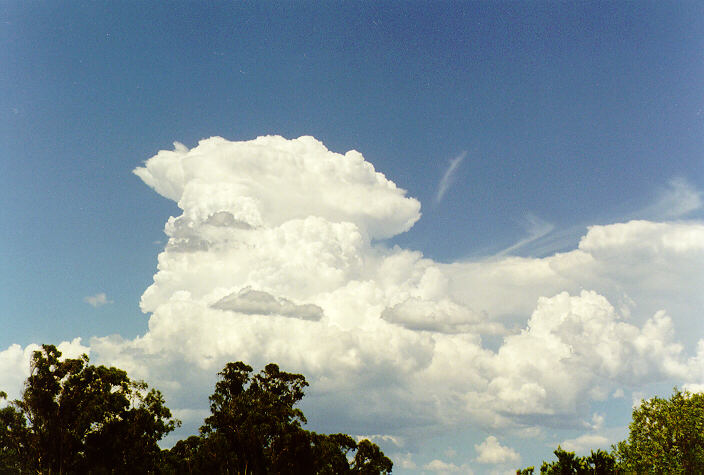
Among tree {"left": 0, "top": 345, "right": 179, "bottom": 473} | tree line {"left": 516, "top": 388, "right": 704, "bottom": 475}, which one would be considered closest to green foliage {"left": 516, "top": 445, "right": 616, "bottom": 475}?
tree line {"left": 516, "top": 388, "right": 704, "bottom": 475}

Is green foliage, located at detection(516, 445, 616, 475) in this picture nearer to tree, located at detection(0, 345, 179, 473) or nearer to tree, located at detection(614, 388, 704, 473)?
tree, located at detection(614, 388, 704, 473)

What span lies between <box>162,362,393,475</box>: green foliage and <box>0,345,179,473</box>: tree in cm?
757

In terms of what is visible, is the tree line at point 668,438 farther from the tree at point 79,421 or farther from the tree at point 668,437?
the tree at point 79,421

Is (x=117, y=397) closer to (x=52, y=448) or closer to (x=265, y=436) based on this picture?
(x=52, y=448)

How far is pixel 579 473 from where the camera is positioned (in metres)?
53.5

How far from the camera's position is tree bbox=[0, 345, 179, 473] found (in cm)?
6006

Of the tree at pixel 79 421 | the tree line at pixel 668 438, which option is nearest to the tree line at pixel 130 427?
the tree at pixel 79 421

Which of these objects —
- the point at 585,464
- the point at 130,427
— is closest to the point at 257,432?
the point at 130,427

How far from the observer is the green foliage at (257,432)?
66.9 meters

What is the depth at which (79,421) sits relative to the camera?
5997cm

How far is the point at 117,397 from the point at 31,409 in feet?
26.6

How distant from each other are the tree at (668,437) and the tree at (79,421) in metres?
52.1

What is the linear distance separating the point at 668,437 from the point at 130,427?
185 feet

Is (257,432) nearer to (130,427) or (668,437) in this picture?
(130,427)
